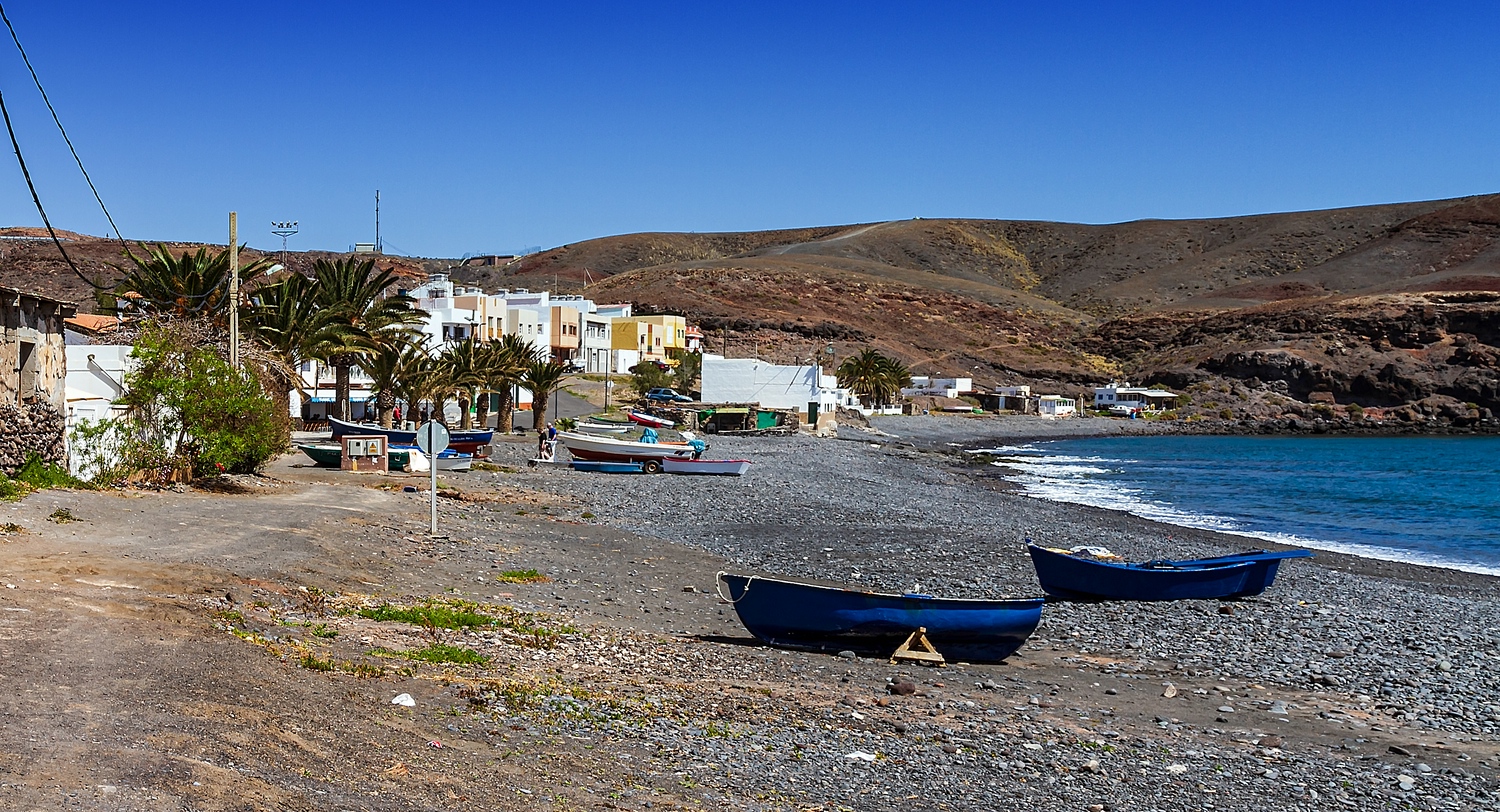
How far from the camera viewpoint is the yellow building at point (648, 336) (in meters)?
106

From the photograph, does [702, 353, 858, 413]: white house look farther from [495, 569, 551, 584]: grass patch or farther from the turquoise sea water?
[495, 569, 551, 584]: grass patch

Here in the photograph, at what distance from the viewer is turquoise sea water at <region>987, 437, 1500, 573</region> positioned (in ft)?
107

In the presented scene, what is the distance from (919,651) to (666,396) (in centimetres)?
6383

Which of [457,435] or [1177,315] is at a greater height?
[1177,315]

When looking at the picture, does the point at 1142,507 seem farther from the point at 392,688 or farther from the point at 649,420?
the point at 392,688

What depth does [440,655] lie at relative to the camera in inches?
416

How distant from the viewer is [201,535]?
647 inches

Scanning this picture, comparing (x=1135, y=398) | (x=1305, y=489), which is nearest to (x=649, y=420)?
(x=1305, y=489)

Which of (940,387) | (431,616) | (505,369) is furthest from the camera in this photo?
(940,387)

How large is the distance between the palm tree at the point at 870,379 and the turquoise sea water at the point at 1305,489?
20.2 metres

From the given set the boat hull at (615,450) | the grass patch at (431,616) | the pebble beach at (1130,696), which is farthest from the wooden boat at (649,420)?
the grass patch at (431,616)

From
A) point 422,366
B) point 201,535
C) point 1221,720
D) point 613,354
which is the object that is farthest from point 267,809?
point 613,354

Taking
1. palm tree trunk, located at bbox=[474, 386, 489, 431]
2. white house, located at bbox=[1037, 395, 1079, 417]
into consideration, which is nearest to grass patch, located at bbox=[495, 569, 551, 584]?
palm tree trunk, located at bbox=[474, 386, 489, 431]

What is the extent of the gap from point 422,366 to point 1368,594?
1258 inches
